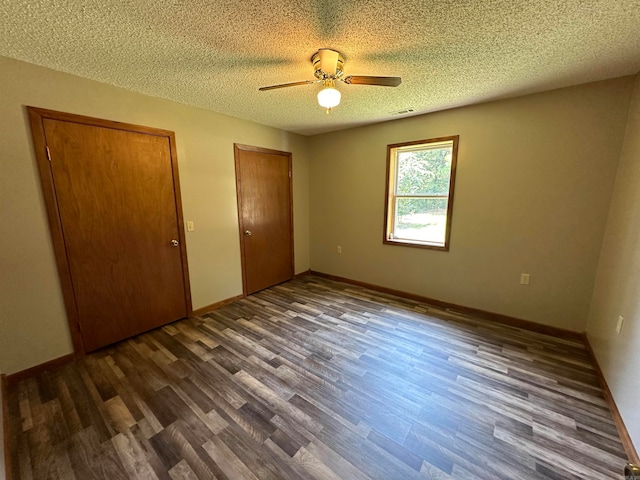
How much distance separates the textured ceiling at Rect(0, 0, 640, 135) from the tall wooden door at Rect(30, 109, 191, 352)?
0.51 m

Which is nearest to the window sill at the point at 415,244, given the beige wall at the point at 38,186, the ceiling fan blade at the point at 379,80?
the ceiling fan blade at the point at 379,80

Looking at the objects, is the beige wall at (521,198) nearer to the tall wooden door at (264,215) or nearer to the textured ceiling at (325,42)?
the textured ceiling at (325,42)

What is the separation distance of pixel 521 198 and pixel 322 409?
2.71 metres

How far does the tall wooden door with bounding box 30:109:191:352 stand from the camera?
6.68 ft

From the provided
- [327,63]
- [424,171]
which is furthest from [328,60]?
[424,171]

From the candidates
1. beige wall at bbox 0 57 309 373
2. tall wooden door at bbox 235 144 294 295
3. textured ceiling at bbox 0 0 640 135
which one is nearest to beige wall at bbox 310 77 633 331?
textured ceiling at bbox 0 0 640 135

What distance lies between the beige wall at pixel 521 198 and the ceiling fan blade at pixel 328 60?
68.8 inches

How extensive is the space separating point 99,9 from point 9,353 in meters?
2.46

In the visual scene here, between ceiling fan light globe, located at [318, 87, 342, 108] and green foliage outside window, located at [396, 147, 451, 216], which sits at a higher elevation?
ceiling fan light globe, located at [318, 87, 342, 108]

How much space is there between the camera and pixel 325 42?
1587mm

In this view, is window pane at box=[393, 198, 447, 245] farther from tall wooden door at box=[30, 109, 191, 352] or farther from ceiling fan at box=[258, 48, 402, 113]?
tall wooden door at box=[30, 109, 191, 352]

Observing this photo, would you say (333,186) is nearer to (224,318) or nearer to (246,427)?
(224,318)

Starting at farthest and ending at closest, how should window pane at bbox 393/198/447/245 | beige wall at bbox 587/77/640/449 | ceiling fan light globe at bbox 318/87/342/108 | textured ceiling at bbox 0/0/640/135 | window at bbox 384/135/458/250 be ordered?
window pane at bbox 393/198/447/245
window at bbox 384/135/458/250
ceiling fan light globe at bbox 318/87/342/108
beige wall at bbox 587/77/640/449
textured ceiling at bbox 0/0/640/135

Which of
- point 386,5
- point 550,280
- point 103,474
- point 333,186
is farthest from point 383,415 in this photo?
point 333,186
